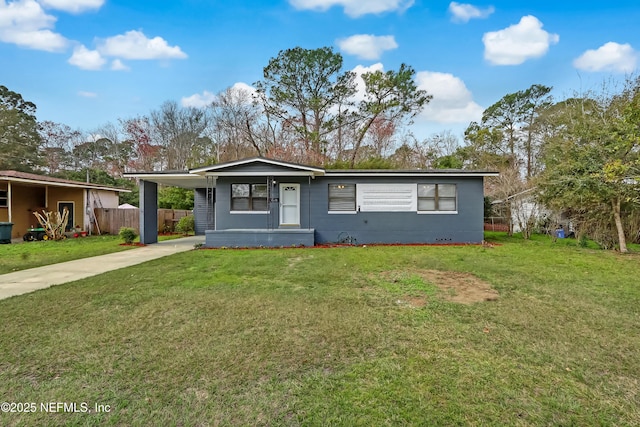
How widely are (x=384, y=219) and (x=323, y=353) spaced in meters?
9.68

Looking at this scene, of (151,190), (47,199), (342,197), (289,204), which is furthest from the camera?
(47,199)

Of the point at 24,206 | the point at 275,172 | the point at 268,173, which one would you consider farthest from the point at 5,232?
the point at 275,172

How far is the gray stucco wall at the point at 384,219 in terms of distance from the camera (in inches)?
480

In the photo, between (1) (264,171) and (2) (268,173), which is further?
(1) (264,171)

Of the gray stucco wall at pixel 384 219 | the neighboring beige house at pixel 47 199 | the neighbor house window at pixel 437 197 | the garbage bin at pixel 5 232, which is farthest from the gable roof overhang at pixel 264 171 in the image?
the neighboring beige house at pixel 47 199

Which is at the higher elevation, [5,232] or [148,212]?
[148,212]

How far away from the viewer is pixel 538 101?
85.3 feet

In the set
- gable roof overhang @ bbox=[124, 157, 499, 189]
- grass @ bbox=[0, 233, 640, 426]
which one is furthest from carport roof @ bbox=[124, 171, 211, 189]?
grass @ bbox=[0, 233, 640, 426]

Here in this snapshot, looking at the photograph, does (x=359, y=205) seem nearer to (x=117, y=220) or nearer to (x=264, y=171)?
(x=264, y=171)

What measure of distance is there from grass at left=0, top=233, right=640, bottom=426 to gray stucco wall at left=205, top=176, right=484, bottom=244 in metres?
6.51

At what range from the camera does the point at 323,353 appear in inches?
116

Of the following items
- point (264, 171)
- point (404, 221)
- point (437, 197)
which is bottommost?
point (404, 221)

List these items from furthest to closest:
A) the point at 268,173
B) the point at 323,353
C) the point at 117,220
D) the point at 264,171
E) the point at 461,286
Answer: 1. the point at 117,220
2. the point at 264,171
3. the point at 268,173
4. the point at 461,286
5. the point at 323,353

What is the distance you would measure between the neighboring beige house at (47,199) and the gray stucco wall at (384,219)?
33.4 feet
